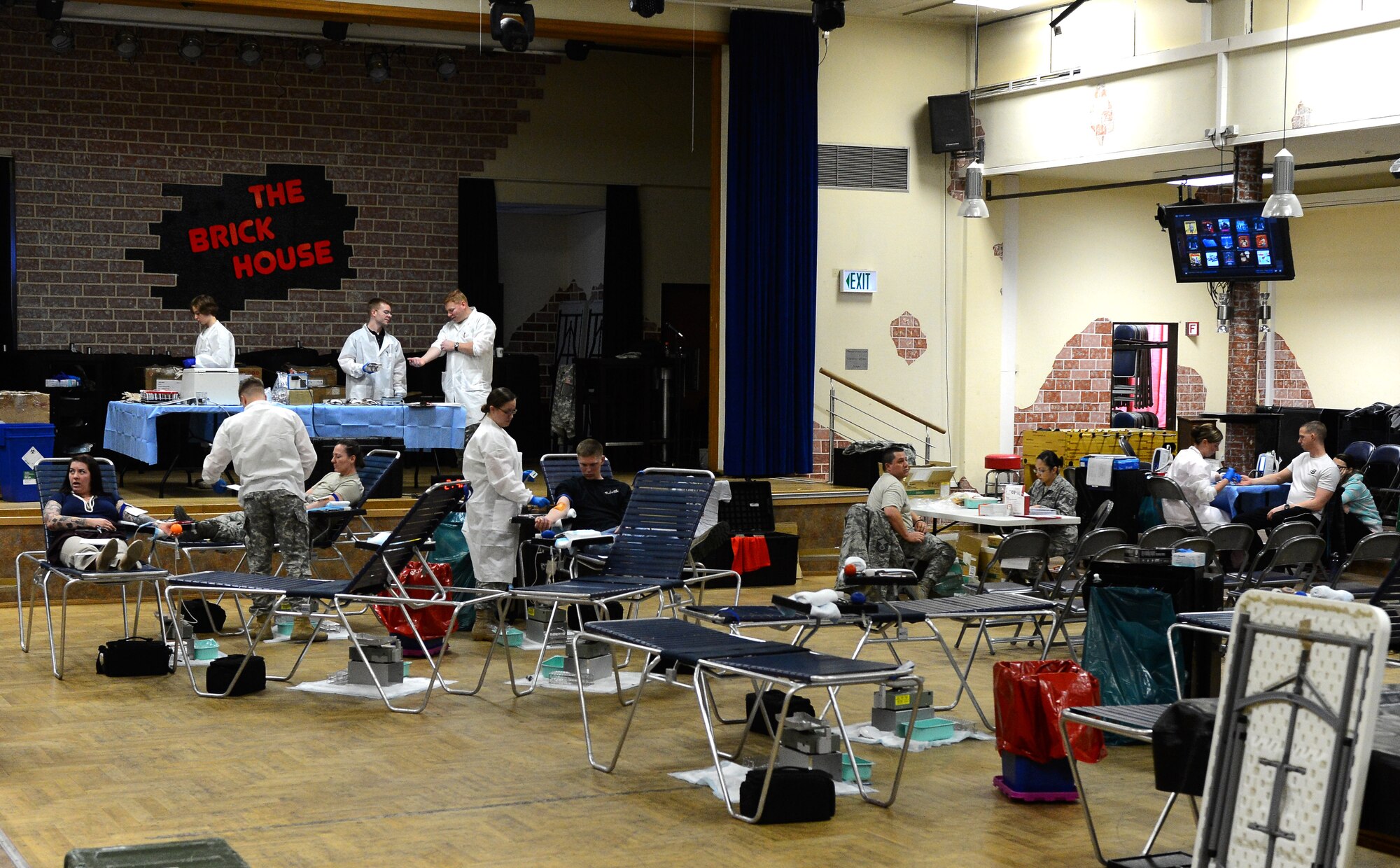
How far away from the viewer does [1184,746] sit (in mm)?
3727

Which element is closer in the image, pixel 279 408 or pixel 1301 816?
pixel 1301 816

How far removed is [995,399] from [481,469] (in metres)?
7.40

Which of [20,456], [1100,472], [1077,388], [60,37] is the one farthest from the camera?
[1077,388]

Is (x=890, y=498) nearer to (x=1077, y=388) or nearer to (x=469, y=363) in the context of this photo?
(x=469, y=363)

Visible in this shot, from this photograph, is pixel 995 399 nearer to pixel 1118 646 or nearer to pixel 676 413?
pixel 676 413

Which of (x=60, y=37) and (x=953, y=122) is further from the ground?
(x=60, y=37)

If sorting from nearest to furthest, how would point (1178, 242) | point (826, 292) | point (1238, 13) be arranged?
point (1238, 13)
point (1178, 242)
point (826, 292)

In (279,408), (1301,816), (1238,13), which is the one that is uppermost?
(1238,13)

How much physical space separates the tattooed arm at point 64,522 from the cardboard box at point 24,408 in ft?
10.0

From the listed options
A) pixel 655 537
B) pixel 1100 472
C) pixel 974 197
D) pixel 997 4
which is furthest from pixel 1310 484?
pixel 655 537

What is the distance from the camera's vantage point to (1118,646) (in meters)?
6.25

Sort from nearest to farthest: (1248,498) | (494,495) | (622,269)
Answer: (494,495)
(1248,498)
(622,269)

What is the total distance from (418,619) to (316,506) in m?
1.00

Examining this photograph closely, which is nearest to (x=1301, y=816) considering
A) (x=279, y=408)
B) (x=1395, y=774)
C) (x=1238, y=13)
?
(x=1395, y=774)
